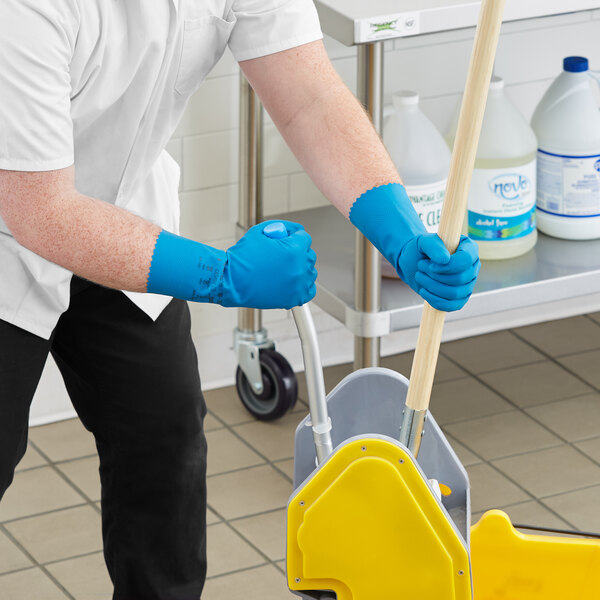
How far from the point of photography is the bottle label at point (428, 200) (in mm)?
2449

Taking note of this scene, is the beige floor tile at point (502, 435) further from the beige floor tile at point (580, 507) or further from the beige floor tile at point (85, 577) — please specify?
the beige floor tile at point (85, 577)

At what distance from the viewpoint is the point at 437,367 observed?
3.00 meters

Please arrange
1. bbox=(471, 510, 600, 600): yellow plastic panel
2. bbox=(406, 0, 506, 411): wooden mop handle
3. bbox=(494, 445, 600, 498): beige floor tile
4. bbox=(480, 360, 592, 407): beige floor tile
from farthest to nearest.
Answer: bbox=(480, 360, 592, 407): beige floor tile → bbox=(494, 445, 600, 498): beige floor tile → bbox=(471, 510, 600, 600): yellow plastic panel → bbox=(406, 0, 506, 411): wooden mop handle

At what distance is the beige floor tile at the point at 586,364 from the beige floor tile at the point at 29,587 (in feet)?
4.44

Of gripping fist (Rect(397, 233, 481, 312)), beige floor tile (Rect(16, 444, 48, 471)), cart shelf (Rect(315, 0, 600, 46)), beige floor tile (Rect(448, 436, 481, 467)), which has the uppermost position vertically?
cart shelf (Rect(315, 0, 600, 46))

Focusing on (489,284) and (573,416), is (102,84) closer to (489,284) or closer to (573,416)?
(489,284)

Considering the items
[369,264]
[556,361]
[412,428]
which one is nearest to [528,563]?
[412,428]

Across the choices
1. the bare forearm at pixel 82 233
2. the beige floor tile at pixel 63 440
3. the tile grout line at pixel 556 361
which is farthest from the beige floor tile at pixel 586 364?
the bare forearm at pixel 82 233

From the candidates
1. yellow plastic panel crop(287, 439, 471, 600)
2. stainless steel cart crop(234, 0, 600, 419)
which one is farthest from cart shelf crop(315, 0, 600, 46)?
yellow plastic panel crop(287, 439, 471, 600)

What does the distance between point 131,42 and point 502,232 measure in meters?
1.25

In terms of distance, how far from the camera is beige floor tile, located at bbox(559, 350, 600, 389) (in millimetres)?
2955

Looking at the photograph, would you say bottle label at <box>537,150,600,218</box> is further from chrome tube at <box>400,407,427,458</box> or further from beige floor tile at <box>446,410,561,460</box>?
chrome tube at <box>400,407,427,458</box>

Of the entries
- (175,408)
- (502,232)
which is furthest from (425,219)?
(175,408)

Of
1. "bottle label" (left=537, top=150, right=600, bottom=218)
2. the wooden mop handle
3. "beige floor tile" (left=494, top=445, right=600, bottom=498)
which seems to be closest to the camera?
the wooden mop handle
